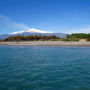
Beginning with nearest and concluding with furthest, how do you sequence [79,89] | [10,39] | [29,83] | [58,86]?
[79,89] < [58,86] < [29,83] < [10,39]

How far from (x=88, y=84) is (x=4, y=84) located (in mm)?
4491

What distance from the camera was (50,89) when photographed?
4883 mm

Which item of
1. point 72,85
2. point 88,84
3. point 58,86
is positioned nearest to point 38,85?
point 58,86

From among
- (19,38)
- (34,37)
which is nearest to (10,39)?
(19,38)

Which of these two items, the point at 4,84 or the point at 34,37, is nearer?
the point at 4,84

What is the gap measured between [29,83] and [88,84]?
316cm

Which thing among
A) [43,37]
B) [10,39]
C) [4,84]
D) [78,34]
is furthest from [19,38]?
[4,84]

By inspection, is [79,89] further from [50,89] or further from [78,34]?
[78,34]

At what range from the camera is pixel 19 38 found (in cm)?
6575

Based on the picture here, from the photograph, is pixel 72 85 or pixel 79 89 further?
pixel 72 85

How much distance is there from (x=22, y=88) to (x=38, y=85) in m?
0.83

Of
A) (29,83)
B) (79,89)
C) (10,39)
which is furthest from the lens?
(10,39)

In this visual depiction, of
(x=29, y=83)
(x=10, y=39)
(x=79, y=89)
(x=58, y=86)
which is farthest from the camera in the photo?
(x=10, y=39)

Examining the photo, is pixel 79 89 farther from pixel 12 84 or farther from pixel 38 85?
pixel 12 84
